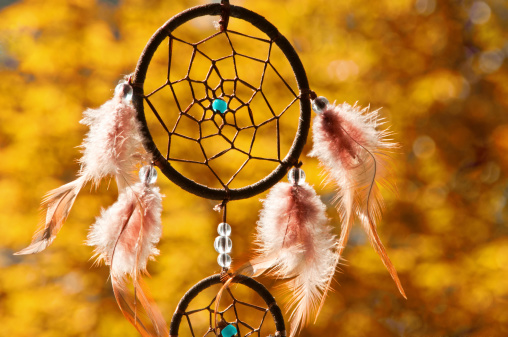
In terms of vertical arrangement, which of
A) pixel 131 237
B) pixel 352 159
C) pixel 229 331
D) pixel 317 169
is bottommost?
pixel 229 331

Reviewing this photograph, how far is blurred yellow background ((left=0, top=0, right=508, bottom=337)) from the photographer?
1.09 meters

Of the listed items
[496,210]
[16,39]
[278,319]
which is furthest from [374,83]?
[16,39]

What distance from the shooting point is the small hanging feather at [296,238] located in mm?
673

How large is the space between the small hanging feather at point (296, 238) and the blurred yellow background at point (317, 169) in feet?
1.33

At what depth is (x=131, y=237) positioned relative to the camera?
64 cm

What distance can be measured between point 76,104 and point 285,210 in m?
0.66

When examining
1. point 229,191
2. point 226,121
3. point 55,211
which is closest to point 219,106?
point 229,191

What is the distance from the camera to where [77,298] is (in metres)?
1.09

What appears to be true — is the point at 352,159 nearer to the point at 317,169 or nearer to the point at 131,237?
the point at 131,237

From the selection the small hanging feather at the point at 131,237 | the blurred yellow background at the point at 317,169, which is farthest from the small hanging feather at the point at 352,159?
the blurred yellow background at the point at 317,169

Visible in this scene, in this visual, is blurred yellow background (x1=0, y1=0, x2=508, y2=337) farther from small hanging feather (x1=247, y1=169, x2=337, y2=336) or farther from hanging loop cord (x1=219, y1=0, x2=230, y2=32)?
hanging loop cord (x1=219, y1=0, x2=230, y2=32)

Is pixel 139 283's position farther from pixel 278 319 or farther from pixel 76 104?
pixel 76 104

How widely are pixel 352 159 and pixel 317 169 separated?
449mm

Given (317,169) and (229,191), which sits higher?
(317,169)
